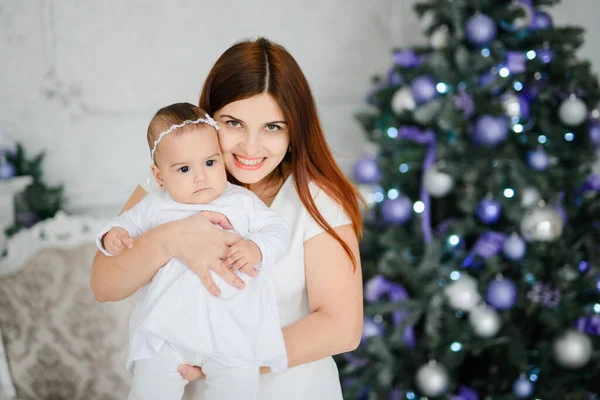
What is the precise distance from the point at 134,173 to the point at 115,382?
4.14 ft

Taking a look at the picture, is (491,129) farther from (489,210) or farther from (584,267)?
(584,267)

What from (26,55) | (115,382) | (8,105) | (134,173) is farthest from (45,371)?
(26,55)

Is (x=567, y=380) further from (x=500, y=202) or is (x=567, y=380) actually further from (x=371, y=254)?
(x=371, y=254)

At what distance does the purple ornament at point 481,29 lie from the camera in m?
2.72

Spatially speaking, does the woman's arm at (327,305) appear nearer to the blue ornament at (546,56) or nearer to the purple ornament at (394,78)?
the purple ornament at (394,78)

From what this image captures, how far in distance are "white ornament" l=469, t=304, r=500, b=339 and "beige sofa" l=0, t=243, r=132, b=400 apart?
1742mm

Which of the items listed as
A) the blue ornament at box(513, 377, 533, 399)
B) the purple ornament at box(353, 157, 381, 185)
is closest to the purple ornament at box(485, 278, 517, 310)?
the blue ornament at box(513, 377, 533, 399)

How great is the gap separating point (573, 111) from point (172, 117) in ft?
6.75

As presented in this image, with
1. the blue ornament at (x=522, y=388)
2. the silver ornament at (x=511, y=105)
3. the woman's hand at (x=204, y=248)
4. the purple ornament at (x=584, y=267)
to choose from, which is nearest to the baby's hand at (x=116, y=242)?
the woman's hand at (x=204, y=248)

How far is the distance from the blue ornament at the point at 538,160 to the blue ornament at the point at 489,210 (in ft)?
0.83

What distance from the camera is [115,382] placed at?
2896 mm

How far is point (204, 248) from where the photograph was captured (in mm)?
1358

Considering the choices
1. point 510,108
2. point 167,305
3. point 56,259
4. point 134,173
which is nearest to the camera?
point 167,305

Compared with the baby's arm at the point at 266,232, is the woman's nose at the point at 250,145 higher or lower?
higher
